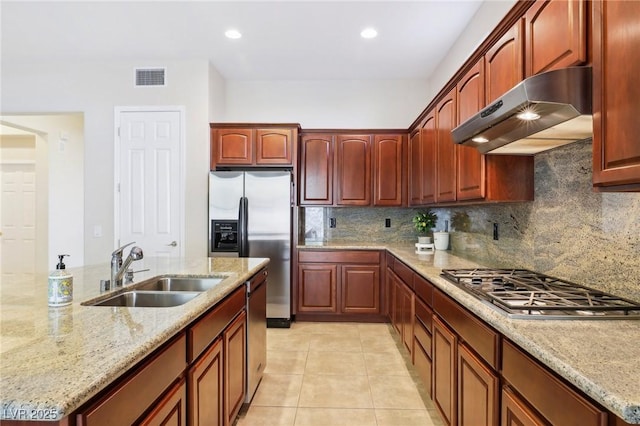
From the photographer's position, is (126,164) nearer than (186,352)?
No

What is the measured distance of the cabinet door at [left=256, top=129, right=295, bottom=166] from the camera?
13.4 ft

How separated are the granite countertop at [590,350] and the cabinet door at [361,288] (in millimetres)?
2519

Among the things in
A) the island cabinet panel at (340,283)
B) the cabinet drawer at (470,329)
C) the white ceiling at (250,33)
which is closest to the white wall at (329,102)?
the white ceiling at (250,33)

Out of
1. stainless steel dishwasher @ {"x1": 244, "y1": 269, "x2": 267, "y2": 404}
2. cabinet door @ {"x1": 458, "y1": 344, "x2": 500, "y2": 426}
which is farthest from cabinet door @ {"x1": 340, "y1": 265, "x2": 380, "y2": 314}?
cabinet door @ {"x1": 458, "y1": 344, "x2": 500, "y2": 426}

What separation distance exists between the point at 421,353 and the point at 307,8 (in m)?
2.90

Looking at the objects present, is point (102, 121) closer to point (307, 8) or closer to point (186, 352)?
point (307, 8)

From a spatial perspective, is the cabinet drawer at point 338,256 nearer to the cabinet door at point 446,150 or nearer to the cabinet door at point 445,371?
the cabinet door at point 446,150

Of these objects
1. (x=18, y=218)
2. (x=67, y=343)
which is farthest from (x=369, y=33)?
(x=18, y=218)

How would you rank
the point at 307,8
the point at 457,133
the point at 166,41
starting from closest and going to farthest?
the point at 457,133 < the point at 307,8 < the point at 166,41

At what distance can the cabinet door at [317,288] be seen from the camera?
4.02 m

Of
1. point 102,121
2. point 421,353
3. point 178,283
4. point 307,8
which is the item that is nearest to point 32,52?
point 102,121

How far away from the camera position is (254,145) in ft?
13.4

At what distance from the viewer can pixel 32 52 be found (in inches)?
150

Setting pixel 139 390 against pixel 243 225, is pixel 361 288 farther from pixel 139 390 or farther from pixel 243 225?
pixel 139 390
